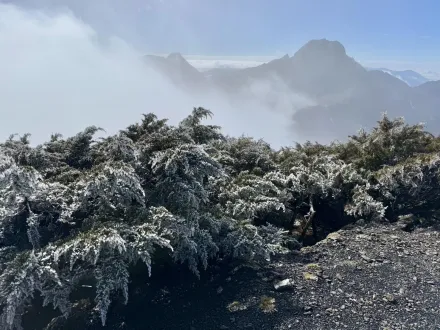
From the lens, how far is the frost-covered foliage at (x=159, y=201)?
15.6 feet

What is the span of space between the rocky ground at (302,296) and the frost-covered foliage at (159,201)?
0.40 metres

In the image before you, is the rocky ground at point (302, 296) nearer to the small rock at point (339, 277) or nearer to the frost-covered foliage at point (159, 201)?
the small rock at point (339, 277)

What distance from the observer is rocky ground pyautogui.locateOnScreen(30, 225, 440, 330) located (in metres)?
5.00

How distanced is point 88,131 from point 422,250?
23.1ft

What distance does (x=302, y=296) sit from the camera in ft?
17.7

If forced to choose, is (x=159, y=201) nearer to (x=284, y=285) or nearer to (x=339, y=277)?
(x=284, y=285)

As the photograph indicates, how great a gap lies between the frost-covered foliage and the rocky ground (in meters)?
0.40

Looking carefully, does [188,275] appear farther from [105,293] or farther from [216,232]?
[105,293]

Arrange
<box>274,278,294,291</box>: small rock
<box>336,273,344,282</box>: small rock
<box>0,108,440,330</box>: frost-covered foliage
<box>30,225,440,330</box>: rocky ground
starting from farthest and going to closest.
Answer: <box>336,273,344,282</box>: small rock, <box>274,278,294,291</box>: small rock, <box>30,225,440,330</box>: rocky ground, <box>0,108,440,330</box>: frost-covered foliage

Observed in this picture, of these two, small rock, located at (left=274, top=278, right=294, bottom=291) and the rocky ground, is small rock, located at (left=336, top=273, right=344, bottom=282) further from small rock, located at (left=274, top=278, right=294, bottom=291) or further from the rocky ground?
small rock, located at (left=274, top=278, right=294, bottom=291)

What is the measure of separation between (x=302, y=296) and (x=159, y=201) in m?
2.70

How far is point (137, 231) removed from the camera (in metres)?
4.98

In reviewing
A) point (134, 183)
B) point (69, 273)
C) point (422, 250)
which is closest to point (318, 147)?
point (422, 250)

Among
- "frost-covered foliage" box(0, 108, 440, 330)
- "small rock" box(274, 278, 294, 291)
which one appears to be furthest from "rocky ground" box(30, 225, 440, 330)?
"frost-covered foliage" box(0, 108, 440, 330)
